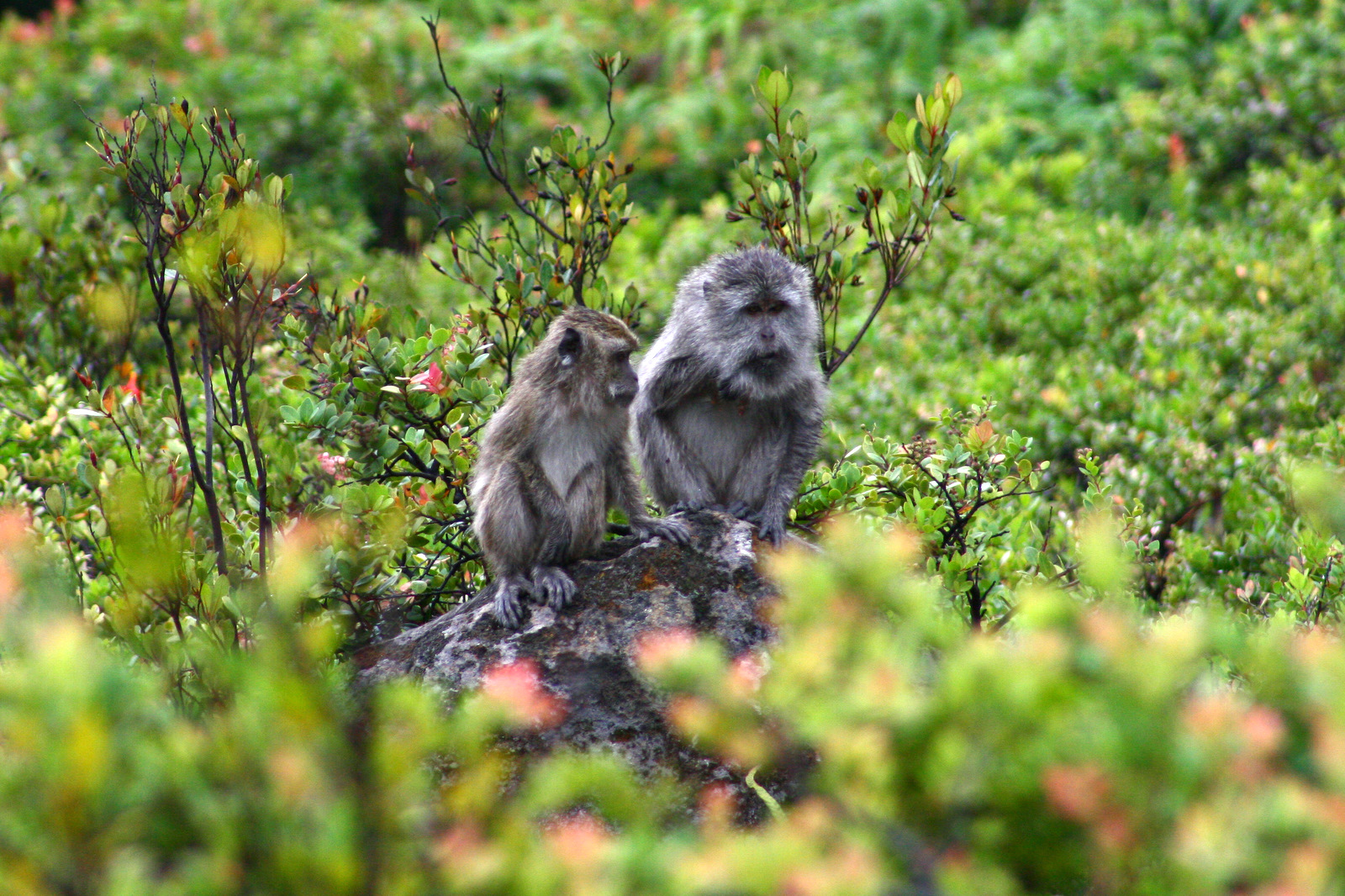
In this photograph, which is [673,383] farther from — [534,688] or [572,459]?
[534,688]

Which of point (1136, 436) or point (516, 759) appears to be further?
point (1136, 436)

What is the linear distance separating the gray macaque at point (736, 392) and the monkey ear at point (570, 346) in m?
0.87

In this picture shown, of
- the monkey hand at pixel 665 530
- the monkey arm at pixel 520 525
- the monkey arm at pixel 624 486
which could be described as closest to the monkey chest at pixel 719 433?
the monkey arm at pixel 624 486

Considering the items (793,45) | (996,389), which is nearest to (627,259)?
(996,389)

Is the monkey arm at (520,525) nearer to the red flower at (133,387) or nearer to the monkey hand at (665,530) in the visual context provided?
the monkey hand at (665,530)

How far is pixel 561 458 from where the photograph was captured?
4898mm

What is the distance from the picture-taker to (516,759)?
385 centimetres

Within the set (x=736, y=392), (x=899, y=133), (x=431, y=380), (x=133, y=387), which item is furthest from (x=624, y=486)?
(x=133, y=387)

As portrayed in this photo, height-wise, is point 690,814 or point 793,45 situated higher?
point 793,45

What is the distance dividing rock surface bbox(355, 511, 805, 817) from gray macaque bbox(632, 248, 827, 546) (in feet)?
2.64

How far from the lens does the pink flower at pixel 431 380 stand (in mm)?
4922

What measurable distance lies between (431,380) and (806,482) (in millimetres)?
1750

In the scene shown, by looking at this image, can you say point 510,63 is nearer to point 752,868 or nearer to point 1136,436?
Answer: point 1136,436

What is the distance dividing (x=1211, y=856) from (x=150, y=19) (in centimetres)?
1457
